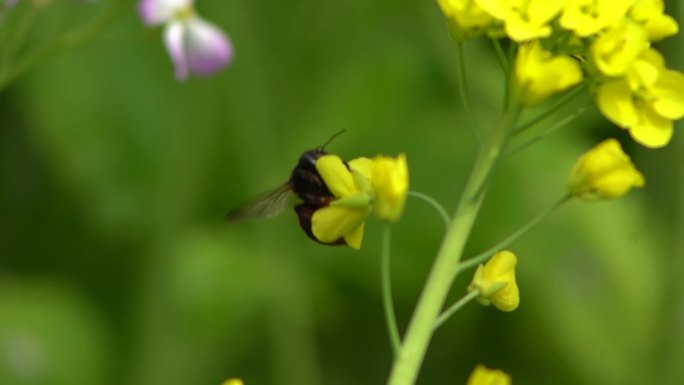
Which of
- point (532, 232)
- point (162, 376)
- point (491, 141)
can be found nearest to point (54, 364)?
point (162, 376)

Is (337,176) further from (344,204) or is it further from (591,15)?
(591,15)

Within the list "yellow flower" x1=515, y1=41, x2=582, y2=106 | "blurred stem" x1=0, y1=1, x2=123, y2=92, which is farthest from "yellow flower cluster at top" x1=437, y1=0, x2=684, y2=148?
"blurred stem" x1=0, y1=1, x2=123, y2=92

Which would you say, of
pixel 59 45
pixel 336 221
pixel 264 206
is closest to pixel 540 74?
pixel 336 221

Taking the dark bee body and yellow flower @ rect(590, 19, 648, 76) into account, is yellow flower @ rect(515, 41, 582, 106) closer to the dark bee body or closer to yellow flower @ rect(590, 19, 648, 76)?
yellow flower @ rect(590, 19, 648, 76)

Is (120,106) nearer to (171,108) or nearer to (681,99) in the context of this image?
(171,108)

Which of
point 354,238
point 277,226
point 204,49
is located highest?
point 204,49

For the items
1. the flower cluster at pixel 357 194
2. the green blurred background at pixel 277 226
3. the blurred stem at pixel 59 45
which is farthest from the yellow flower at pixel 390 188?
the green blurred background at pixel 277 226
